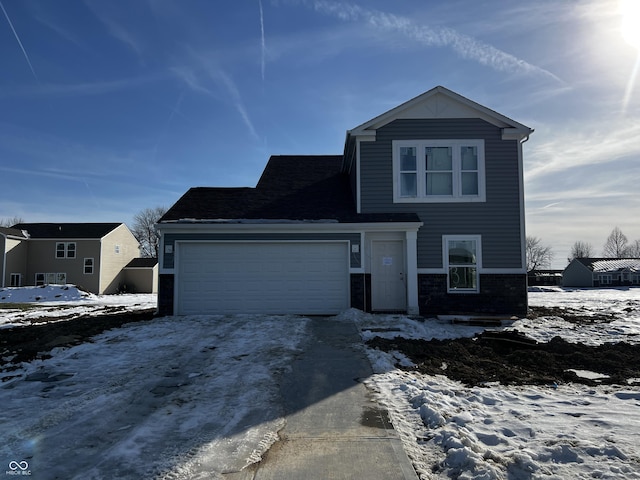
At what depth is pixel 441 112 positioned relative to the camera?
500 inches

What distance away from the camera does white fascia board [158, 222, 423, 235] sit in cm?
1192

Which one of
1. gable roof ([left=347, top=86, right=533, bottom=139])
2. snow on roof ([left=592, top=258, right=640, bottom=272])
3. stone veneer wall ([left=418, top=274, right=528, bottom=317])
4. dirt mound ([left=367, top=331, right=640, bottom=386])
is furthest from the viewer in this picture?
snow on roof ([left=592, top=258, right=640, bottom=272])

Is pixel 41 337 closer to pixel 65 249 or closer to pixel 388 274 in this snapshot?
pixel 388 274

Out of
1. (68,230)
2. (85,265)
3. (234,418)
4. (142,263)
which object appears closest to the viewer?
(234,418)

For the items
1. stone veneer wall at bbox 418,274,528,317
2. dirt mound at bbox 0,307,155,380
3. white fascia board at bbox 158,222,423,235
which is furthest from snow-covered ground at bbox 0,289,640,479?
stone veneer wall at bbox 418,274,528,317

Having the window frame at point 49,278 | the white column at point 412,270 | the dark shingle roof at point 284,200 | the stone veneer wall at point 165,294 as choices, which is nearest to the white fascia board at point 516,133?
the dark shingle roof at point 284,200

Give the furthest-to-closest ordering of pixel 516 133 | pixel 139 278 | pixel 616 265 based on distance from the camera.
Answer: pixel 616 265
pixel 139 278
pixel 516 133

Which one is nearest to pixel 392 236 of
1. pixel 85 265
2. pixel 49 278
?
pixel 85 265

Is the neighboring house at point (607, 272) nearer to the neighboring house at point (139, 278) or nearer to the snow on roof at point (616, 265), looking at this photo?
the snow on roof at point (616, 265)

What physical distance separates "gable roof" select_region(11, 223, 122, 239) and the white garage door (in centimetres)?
2375

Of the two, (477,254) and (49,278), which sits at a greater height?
(477,254)

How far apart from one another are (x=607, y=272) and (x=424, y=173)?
49.4 meters

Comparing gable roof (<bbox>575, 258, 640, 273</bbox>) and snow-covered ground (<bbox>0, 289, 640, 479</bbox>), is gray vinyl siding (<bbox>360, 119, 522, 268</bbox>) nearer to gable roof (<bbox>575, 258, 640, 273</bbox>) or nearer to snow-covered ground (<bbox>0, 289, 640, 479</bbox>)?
snow-covered ground (<bbox>0, 289, 640, 479</bbox>)

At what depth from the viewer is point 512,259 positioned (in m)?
12.3
